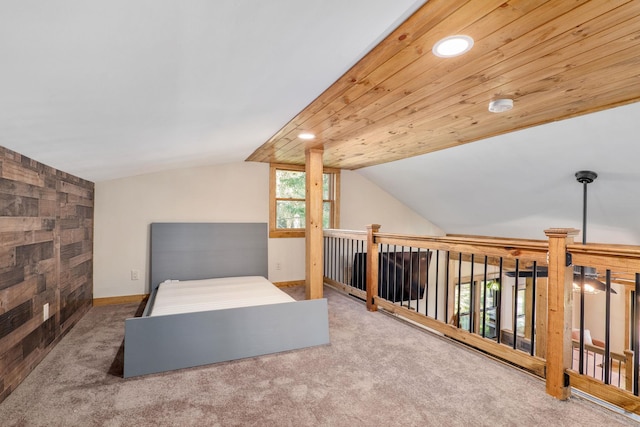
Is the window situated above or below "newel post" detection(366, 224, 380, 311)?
above

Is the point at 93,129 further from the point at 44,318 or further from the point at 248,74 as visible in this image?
the point at 44,318

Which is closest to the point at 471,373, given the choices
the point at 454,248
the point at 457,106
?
the point at 454,248

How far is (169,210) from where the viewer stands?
14.9 feet

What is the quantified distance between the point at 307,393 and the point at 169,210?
3.27 metres

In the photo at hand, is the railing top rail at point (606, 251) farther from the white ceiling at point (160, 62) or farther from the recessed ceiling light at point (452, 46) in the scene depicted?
the white ceiling at point (160, 62)

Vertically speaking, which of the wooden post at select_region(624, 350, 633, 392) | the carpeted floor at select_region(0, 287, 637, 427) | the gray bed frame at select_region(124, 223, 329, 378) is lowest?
the wooden post at select_region(624, 350, 633, 392)

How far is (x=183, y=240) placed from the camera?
4508 millimetres

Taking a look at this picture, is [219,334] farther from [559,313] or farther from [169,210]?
[169,210]

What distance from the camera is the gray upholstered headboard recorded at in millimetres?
4406

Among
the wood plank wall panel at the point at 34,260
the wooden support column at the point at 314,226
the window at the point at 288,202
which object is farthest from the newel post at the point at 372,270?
the wood plank wall panel at the point at 34,260

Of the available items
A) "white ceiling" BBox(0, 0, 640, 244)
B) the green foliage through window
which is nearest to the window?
the green foliage through window

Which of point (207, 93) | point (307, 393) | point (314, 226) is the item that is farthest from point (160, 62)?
point (314, 226)

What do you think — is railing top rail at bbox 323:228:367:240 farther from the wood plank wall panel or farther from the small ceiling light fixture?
the wood plank wall panel

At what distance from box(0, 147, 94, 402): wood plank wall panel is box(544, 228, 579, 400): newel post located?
330 cm
